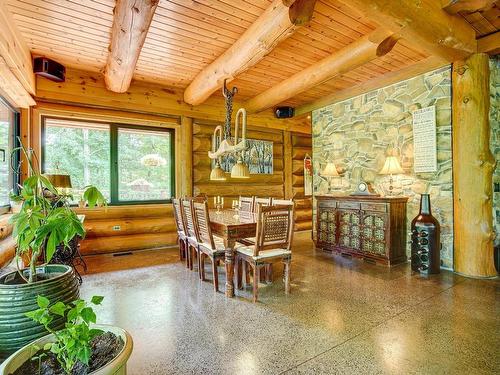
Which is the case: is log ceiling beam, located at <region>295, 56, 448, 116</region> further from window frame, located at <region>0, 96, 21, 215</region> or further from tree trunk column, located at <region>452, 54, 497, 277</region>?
window frame, located at <region>0, 96, 21, 215</region>

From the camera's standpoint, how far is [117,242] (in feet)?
16.3

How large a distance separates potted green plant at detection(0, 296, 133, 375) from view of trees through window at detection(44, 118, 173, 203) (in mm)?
3875

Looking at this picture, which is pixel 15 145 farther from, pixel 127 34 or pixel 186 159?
pixel 127 34

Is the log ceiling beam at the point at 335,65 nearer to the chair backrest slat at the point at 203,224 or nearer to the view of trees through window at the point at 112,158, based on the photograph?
the view of trees through window at the point at 112,158

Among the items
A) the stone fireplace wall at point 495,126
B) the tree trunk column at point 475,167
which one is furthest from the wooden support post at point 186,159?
the stone fireplace wall at point 495,126

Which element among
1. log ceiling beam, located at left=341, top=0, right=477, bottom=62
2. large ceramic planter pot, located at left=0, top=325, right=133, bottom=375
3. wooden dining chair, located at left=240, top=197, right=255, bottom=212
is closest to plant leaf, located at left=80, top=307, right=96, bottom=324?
large ceramic planter pot, located at left=0, top=325, right=133, bottom=375

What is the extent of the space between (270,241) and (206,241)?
0.82 metres

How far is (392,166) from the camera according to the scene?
4.28 meters

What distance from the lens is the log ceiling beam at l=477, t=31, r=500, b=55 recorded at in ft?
11.1

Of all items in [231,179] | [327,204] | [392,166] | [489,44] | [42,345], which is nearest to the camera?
[42,345]

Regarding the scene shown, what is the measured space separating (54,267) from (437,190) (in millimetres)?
4503

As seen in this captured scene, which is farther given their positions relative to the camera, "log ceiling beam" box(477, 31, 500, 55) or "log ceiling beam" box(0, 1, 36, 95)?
"log ceiling beam" box(477, 31, 500, 55)

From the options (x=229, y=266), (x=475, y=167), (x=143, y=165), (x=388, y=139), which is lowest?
(x=229, y=266)

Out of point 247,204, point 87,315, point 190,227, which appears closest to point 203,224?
point 190,227
